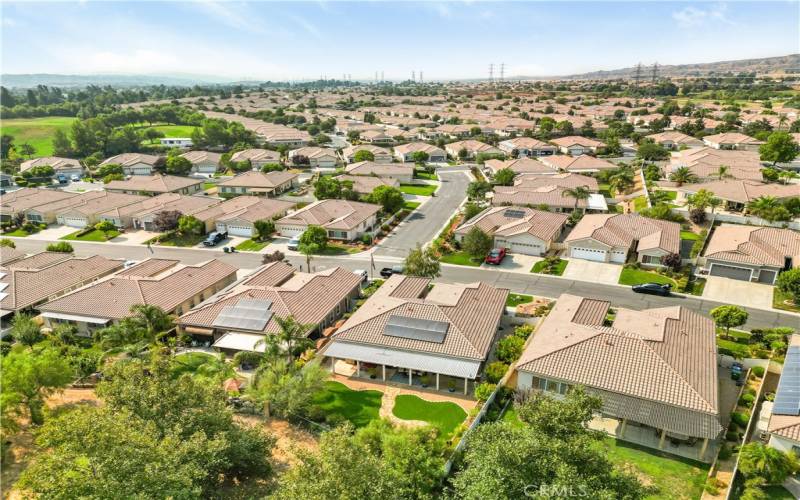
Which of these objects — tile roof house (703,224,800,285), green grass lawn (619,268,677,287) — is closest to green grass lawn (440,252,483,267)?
green grass lawn (619,268,677,287)

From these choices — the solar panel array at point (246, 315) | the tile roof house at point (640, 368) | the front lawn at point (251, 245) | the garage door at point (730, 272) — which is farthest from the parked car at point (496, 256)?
the front lawn at point (251, 245)

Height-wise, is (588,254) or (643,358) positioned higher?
(643,358)

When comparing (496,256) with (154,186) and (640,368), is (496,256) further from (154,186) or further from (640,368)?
(154,186)

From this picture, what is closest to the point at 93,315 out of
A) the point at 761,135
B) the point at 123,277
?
the point at 123,277

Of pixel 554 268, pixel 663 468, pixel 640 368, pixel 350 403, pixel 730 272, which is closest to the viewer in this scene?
pixel 663 468

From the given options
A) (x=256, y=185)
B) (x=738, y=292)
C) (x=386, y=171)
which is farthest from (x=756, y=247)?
Result: (x=256, y=185)

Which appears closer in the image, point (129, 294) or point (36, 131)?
point (129, 294)

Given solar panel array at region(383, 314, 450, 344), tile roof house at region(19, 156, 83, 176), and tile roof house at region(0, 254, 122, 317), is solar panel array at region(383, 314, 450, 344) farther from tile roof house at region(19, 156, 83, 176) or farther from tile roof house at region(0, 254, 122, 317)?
tile roof house at region(19, 156, 83, 176)
